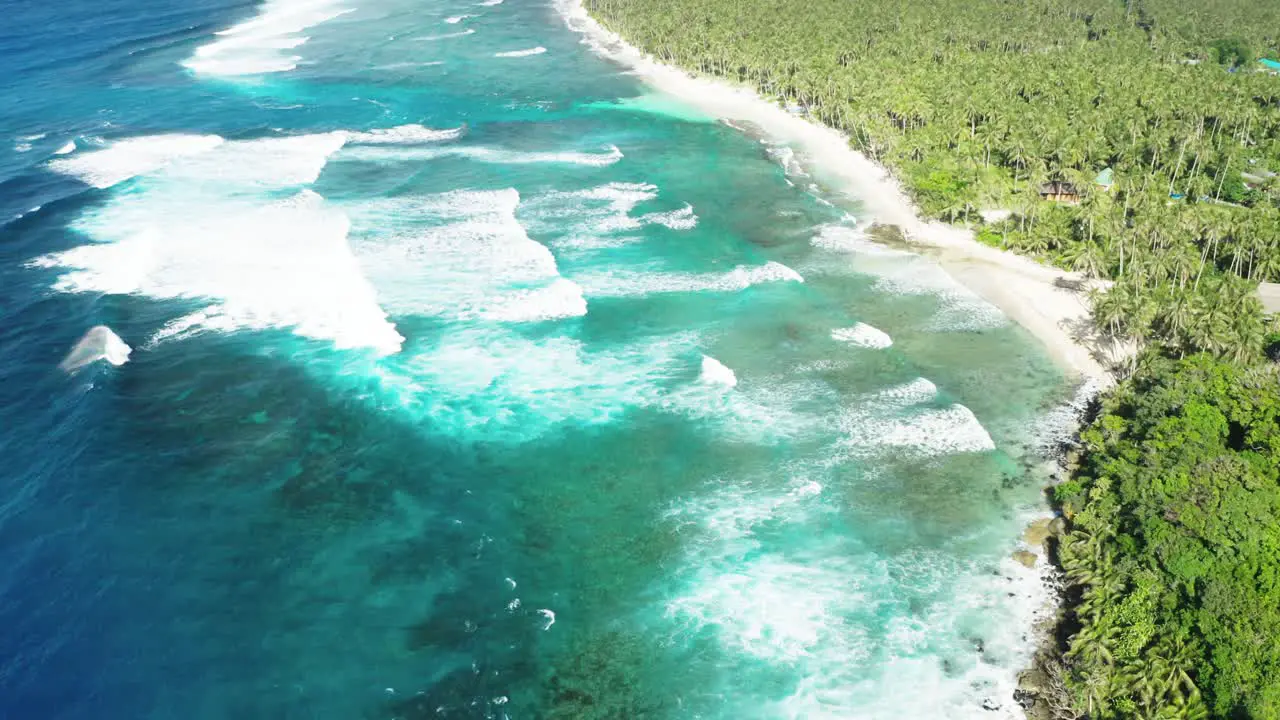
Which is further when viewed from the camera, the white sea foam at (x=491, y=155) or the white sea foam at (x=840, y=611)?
the white sea foam at (x=491, y=155)

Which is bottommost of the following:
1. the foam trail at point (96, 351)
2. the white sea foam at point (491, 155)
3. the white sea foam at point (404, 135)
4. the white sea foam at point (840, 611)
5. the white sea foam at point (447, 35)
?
the white sea foam at point (840, 611)

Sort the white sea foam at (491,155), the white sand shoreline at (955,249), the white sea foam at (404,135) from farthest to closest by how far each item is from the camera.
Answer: the white sea foam at (404,135)
the white sea foam at (491,155)
the white sand shoreline at (955,249)

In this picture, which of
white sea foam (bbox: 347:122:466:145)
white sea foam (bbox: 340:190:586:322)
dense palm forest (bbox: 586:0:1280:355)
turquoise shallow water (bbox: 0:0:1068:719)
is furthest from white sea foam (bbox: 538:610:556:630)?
white sea foam (bbox: 347:122:466:145)

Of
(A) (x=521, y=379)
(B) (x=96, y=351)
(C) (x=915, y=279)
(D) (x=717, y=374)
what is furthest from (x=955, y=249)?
(B) (x=96, y=351)

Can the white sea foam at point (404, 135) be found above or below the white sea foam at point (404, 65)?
below

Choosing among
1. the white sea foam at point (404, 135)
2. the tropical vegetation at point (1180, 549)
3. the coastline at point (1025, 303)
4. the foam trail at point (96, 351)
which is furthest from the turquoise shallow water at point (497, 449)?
the white sea foam at point (404, 135)

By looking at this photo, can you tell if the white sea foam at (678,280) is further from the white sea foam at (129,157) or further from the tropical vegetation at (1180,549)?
the white sea foam at (129,157)
